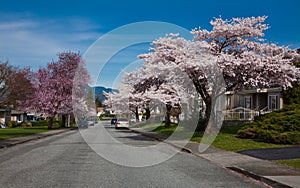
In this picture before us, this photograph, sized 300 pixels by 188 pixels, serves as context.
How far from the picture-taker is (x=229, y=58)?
24.0 metres

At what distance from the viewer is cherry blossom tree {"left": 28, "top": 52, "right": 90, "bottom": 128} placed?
52.9 meters

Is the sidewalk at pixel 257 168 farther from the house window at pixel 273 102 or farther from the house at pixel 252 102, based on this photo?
the house window at pixel 273 102

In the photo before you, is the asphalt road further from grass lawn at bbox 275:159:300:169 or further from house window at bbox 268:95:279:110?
house window at bbox 268:95:279:110

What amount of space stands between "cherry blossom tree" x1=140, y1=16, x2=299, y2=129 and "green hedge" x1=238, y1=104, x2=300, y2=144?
2149mm

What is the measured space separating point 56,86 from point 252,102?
82.1 ft

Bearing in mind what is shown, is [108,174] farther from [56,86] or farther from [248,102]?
[56,86]

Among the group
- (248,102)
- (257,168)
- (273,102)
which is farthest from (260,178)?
(248,102)

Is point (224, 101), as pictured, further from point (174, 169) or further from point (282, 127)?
point (174, 169)

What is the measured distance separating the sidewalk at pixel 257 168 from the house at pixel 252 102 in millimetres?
21501

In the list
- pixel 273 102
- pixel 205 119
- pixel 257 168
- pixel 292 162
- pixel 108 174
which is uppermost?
pixel 273 102

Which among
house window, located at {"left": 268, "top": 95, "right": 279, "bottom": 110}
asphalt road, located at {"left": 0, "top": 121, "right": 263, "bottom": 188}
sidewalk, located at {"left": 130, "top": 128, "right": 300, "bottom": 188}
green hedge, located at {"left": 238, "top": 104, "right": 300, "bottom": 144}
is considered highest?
Answer: house window, located at {"left": 268, "top": 95, "right": 279, "bottom": 110}

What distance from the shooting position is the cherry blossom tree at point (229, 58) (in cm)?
2419

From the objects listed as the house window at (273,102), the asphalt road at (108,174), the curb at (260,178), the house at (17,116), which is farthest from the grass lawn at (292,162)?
the house at (17,116)

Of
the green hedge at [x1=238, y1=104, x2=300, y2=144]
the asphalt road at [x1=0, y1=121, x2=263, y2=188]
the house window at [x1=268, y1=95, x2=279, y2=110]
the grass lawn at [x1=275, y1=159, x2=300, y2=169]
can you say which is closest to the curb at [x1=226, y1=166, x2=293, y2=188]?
the asphalt road at [x1=0, y1=121, x2=263, y2=188]
